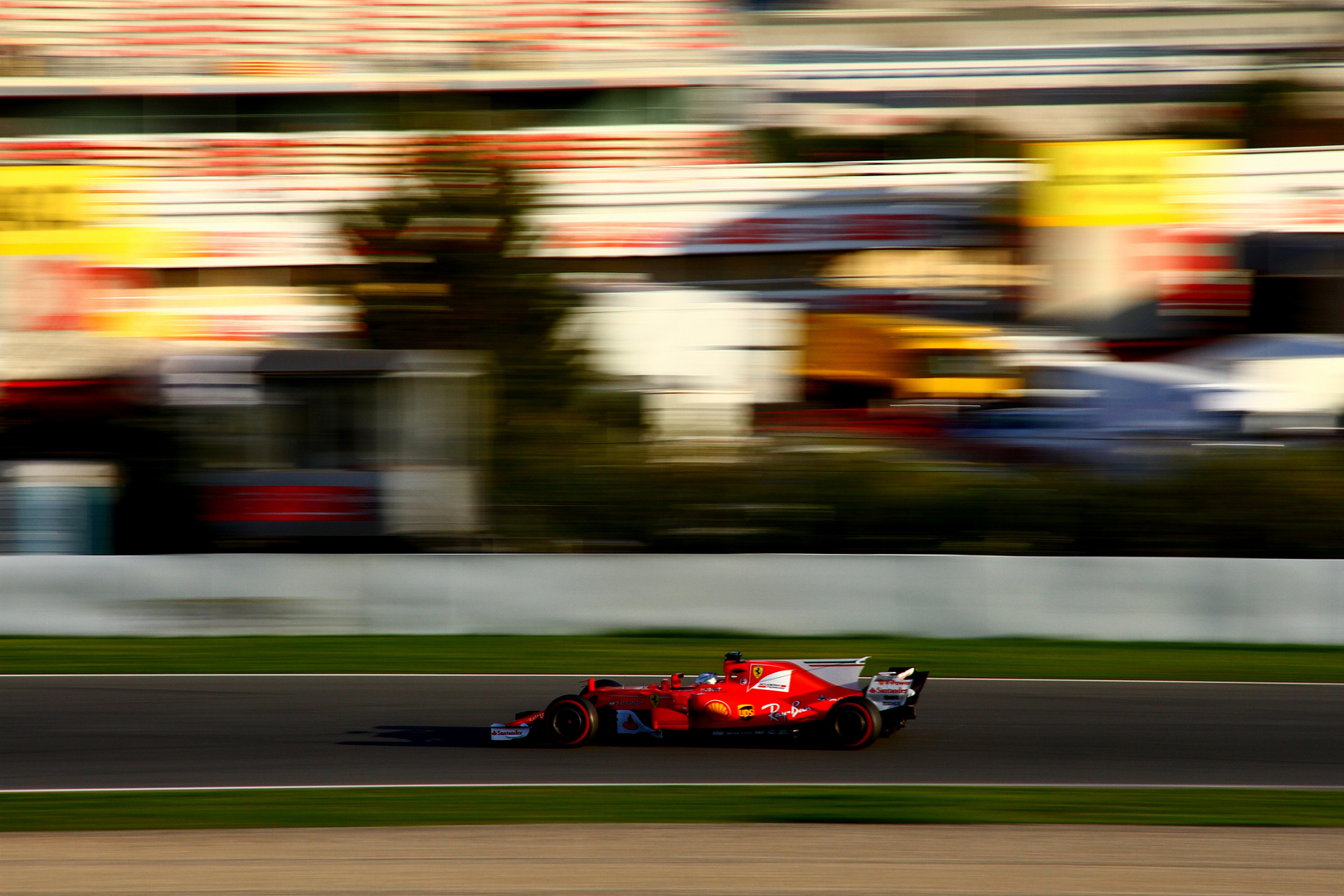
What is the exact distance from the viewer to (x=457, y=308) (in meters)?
16.2

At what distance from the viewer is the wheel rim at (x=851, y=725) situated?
7.87 m

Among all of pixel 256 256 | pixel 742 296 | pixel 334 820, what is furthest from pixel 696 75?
pixel 334 820

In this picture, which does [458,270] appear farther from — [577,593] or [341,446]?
[577,593]

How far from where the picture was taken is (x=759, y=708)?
25.8ft

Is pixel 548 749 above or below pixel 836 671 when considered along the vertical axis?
below

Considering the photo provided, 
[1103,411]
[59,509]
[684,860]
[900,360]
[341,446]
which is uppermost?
[900,360]

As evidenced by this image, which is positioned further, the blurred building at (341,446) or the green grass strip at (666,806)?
the blurred building at (341,446)

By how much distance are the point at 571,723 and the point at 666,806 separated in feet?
4.35

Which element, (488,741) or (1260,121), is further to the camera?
(1260,121)

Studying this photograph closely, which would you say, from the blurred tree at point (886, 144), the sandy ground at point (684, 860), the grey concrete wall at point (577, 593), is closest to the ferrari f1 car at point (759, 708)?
the sandy ground at point (684, 860)

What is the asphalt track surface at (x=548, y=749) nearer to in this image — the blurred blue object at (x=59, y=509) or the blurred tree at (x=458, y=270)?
the blurred blue object at (x=59, y=509)

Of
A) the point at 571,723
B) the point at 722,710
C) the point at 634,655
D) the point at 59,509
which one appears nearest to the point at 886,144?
the point at 634,655

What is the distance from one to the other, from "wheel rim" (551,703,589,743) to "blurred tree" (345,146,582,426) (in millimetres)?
7828

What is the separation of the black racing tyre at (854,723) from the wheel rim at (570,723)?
1.34 m
